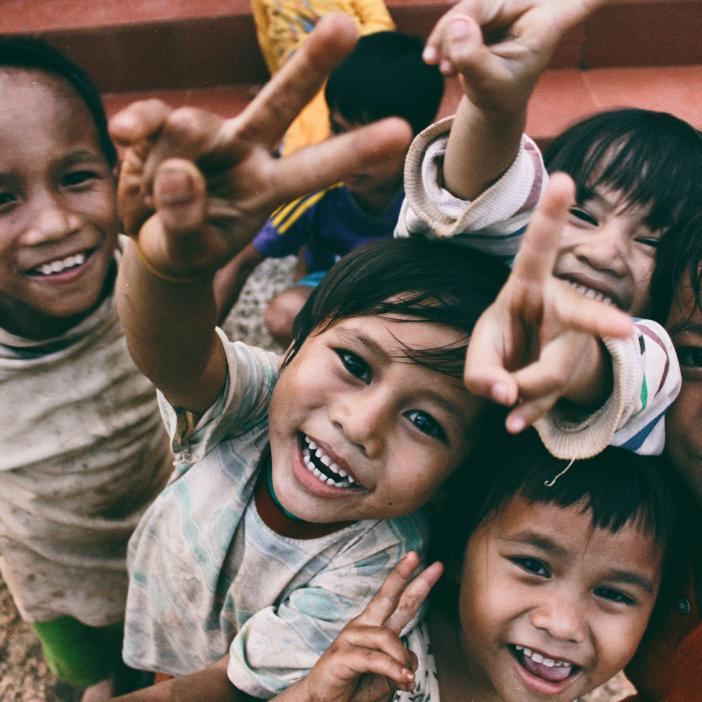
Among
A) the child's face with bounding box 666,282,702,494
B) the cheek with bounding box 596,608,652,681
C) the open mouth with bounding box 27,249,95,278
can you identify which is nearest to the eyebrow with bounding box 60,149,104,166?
the open mouth with bounding box 27,249,95,278

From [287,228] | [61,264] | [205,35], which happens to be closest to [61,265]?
[61,264]

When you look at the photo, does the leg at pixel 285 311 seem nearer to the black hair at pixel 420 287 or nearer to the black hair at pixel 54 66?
the black hair at pixel 54 66

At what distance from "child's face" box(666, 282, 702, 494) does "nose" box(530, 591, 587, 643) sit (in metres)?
0.27

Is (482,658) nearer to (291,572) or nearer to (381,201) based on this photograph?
(291,572)

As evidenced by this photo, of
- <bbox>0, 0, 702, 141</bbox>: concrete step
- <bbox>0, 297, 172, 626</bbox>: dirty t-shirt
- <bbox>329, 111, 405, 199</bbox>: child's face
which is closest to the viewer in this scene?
<bbox>0, 297, 172, 626</bbox>: dirty t-shirt

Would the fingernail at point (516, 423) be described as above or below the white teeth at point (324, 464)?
above

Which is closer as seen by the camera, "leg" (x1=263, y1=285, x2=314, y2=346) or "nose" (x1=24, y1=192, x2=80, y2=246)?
"nose" (x1=24, y1=192, x2=80, y2=246)

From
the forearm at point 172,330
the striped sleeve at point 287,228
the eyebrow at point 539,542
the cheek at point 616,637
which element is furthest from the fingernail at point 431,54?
the striped sleeve at point 287,228

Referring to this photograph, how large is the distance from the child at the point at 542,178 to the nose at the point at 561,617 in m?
0.26

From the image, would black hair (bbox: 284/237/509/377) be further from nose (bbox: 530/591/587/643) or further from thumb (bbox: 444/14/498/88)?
nose (bbox: 530/591/587/643)

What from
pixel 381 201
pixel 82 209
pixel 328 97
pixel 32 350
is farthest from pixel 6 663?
pixel 328 97

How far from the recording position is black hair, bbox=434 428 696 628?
1.04m

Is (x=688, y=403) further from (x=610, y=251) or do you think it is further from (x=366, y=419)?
(x=366, y=419)

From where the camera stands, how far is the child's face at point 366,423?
0.95 metres
